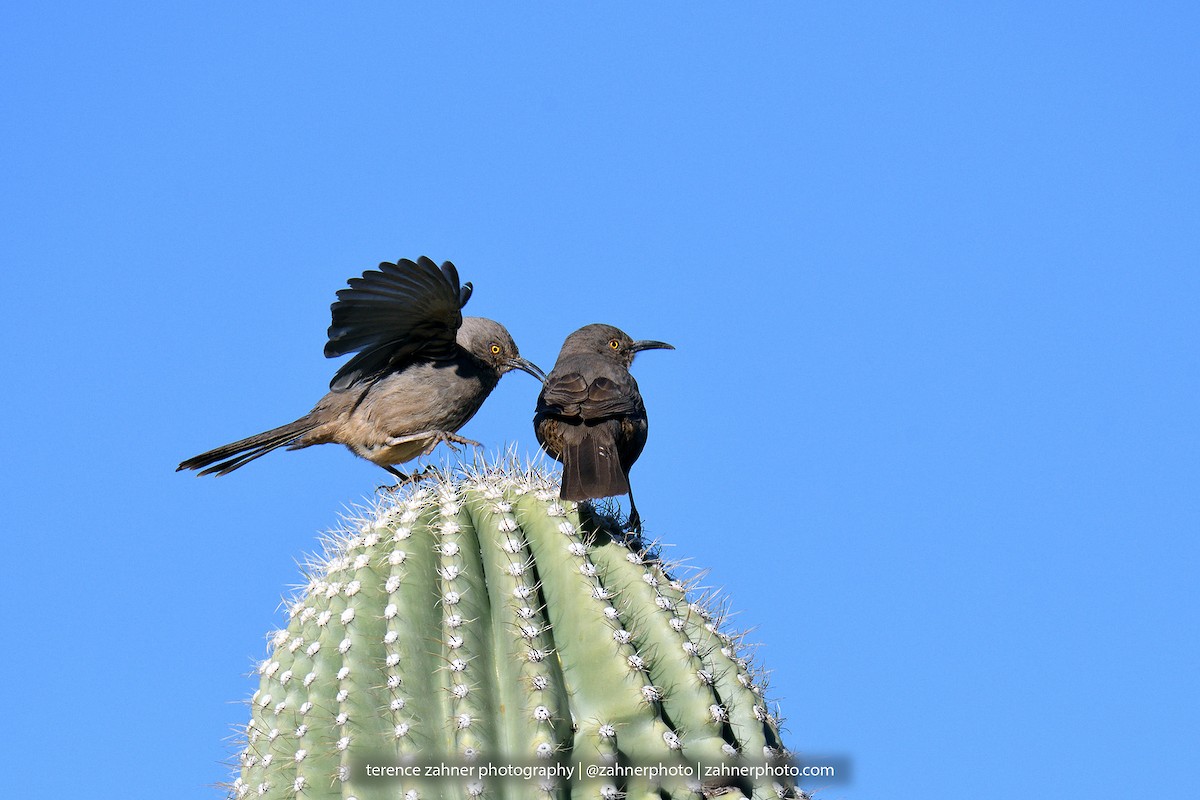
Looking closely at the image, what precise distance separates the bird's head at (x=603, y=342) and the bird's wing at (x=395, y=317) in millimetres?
594

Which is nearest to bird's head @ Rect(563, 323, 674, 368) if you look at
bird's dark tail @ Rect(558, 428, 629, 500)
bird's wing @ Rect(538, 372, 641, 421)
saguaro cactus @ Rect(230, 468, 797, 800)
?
bird's wing @ Rect(538, 372, 641, 421)

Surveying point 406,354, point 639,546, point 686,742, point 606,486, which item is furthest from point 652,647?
point 406,354

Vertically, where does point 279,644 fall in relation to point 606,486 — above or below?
below

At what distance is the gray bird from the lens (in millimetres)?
5832

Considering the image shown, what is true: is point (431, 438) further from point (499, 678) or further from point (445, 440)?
point (499, 678)

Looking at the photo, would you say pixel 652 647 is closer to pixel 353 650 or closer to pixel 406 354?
pixel 353 650

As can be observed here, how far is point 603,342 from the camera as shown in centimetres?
593

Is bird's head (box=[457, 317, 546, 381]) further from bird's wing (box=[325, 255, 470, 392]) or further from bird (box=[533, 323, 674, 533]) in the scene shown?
bird (box=[533, 323, 674, 533])

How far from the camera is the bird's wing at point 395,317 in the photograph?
18.5 feet

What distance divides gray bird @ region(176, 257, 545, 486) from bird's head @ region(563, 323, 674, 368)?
0.59 m

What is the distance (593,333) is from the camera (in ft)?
19.4

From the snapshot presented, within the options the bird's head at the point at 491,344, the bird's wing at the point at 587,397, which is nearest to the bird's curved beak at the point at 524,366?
the bird's head at the point at 491,344

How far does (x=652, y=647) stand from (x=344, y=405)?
364 centimetres

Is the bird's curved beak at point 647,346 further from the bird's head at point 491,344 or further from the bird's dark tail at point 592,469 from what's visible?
the bird's dark tail at point 592,469
